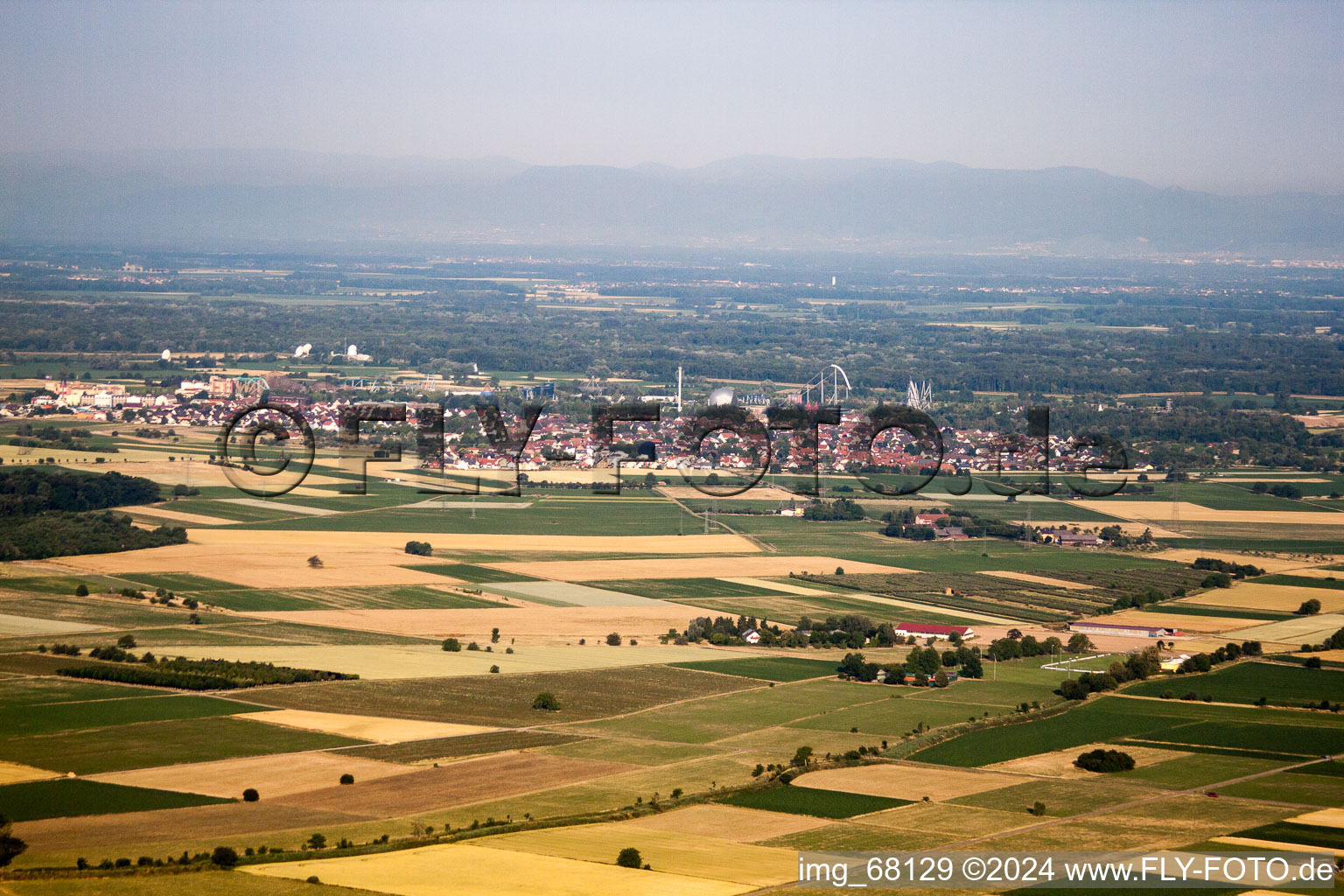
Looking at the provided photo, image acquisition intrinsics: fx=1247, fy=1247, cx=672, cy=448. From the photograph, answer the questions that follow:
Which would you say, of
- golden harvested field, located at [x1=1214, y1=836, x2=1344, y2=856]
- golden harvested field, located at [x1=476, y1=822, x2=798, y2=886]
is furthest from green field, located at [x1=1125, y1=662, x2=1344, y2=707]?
golden harvested field, located at [x1=476, y1=822, x2=798, y2=886]

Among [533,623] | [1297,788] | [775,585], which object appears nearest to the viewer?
[1297,788]

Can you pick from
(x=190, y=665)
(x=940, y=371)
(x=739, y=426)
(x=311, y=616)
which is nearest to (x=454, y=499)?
(x=739, y=426)

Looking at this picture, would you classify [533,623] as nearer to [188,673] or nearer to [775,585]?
[775,585]

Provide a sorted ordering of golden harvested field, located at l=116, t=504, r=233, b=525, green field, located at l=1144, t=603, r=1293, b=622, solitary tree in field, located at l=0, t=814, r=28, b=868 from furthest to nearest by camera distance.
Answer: golden harvested field, located at l=116, t=504, r=233, b=525 < green field, located at l=1144, t=603, r=1293, b=622 < solitary tree in field, located at l=0, t=814, r=28, b=868

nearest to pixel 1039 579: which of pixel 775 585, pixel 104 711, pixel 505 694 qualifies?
pixel 775 585

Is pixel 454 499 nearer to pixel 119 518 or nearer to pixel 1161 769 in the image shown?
pixel 119 518

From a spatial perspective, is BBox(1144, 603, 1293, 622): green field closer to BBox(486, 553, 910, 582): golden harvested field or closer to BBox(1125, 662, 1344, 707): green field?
BBox(1125, 662, 1344, 707): green field
